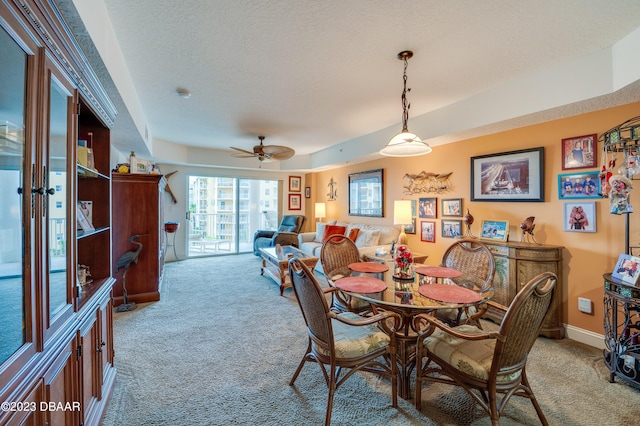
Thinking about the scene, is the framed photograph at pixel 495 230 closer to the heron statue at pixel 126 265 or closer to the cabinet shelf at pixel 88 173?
the cabinet shelf at pixel 88 173

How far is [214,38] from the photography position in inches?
82.2

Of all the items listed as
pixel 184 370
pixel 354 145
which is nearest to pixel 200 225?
pixel 354 145

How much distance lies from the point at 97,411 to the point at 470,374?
2226 mm

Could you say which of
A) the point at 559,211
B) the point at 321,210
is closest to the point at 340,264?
the point at 559,211

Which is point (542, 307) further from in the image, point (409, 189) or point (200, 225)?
point (200, 225)

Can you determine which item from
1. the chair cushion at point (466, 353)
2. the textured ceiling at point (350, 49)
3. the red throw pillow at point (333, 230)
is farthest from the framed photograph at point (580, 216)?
the red throw pillow at point (333, 230)

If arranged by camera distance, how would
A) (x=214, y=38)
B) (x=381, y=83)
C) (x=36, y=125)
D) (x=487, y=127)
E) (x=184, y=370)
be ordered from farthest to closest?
(x=487, y=127) → (x=381, y=83) → (x=184, y=370) → (x=214, y=38) → (x=36, y=125)

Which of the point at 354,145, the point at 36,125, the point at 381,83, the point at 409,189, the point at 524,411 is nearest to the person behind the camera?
the point at 36,125

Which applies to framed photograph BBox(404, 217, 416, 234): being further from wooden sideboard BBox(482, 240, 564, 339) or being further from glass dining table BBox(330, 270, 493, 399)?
glass dining table BBox(330, 270, 493, 399)

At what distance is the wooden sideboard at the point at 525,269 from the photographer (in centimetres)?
274

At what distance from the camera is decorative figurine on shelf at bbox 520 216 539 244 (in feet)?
9.66

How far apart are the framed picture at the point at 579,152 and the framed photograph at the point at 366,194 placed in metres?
2.80

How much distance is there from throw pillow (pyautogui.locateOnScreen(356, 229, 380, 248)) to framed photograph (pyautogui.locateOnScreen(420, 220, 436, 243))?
Result: 82 cm

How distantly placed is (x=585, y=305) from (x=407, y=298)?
221cm
